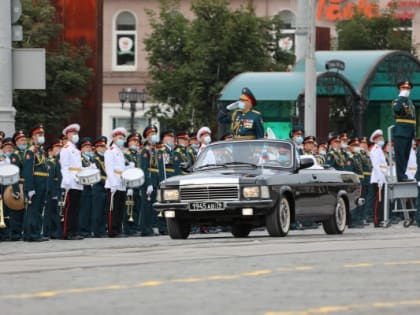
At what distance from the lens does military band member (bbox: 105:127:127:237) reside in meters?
28.9

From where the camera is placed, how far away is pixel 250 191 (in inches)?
933

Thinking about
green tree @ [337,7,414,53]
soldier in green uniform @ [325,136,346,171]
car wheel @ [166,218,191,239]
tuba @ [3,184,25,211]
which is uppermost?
green tree @ [337,7,414,53]

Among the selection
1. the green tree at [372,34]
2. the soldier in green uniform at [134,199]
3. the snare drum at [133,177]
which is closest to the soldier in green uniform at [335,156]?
the soldier in green uniform at [134,199]

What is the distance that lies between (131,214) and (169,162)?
1.20 m

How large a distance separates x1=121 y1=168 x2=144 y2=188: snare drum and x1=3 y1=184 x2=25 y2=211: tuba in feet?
8.55

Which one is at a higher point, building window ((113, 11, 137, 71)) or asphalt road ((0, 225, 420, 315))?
building window ((113, 11, 137, 71))

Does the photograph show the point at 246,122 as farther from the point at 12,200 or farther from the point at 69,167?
the point at 12,200

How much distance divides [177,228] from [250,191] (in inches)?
58.3

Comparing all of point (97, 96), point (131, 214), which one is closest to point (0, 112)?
point (131, 214)

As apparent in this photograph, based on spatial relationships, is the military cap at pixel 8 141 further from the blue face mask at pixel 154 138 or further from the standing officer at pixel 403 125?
the standing officer at pixel 403 125

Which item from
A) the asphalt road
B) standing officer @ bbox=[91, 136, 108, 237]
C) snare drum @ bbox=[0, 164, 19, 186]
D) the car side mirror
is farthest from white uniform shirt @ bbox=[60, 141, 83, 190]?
the asphalt road

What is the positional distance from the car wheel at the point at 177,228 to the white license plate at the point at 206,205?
2.33ft

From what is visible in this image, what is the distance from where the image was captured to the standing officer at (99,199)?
28625mm

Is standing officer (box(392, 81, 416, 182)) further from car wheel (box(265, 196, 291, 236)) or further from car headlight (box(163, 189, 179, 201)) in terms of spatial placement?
car headlight (box(163, 189, 179, 201))
